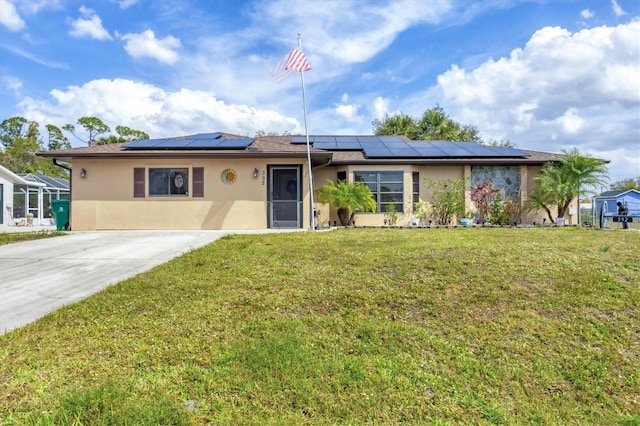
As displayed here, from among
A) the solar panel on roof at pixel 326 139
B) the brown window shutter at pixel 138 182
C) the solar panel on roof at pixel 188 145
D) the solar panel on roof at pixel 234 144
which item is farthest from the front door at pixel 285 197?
the brown window shutter at pixel 138 182

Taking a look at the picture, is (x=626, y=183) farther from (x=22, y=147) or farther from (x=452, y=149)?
(x=22, y=147)

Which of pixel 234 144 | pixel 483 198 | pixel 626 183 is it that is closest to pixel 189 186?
pixel 234 144

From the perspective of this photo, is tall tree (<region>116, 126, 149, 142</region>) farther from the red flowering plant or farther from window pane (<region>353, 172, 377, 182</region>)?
the red flowering plant

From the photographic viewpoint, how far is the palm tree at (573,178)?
41.5 ft

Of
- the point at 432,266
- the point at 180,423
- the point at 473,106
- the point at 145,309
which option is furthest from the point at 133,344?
the point at 473,106

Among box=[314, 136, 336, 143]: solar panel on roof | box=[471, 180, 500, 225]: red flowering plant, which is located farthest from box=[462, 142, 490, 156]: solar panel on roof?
box=[314, 136, 336, 143]: solar panel on roof

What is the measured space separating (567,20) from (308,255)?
412 inches

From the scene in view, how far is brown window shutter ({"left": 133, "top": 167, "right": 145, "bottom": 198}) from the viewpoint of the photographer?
1236 centimetres

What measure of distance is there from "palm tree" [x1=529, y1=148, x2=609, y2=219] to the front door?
904cm

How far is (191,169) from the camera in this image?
12406 mm

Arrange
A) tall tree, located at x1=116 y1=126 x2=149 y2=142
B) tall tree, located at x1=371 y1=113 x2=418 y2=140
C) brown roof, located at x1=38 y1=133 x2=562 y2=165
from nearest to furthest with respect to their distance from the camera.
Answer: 1. brown roof, located at x1=38 y1=133 x2=562 y2=165
2. tall tree, located at x1=371 y1=113 x2=418 y2=140
3. tall tree, located at x1=116 y1=126 x2=149 y2=142

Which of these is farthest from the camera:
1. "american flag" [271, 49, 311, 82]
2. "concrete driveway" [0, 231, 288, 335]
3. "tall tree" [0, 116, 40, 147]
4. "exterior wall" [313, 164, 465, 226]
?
"tall tree" [0, 116, 40, 147]

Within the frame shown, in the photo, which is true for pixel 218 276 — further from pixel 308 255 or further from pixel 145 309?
pixel 308 255

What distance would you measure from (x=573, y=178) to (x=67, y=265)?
15410mm
